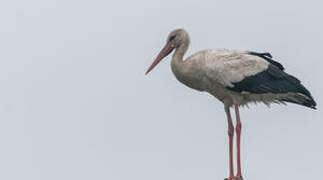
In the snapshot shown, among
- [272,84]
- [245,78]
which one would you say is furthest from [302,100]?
[245,78]

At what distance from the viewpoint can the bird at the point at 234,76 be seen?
44.6 metres

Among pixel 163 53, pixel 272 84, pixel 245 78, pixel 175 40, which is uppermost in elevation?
pixel 175 40

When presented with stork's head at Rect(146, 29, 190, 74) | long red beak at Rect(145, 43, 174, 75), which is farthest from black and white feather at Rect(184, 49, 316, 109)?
long red beak at Rect(145, 43, 174, 75)

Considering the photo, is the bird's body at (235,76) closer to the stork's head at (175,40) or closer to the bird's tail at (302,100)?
the bird's tail at (302,100)

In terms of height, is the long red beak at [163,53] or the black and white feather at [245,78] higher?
the long red beak at [163,53]

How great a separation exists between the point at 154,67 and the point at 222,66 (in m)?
1.52

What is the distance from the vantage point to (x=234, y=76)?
4472 cm

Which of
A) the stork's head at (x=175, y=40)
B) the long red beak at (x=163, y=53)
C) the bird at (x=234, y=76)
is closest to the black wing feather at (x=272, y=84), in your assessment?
the bird at (x=234, y=76)

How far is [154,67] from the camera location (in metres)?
45.4

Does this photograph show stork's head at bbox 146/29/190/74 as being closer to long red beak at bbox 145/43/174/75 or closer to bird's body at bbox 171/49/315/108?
long red beak at bbox 145/43/174/75

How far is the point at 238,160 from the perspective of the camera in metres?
45.0

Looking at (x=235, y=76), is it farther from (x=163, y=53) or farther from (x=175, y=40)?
(x=163, y=53)

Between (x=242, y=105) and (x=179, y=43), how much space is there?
1.65 m

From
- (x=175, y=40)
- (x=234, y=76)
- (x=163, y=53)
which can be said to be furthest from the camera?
(x=163, y=53)
